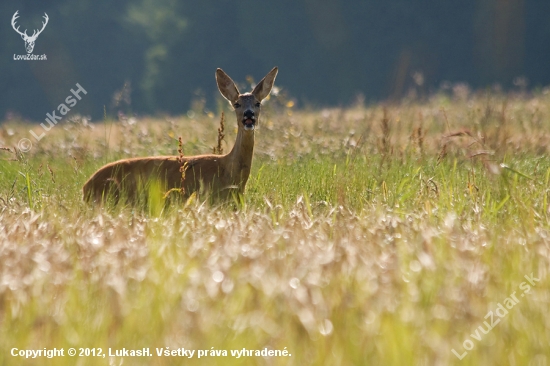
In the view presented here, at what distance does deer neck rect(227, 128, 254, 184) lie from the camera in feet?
21.6

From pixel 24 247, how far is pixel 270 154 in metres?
4.63

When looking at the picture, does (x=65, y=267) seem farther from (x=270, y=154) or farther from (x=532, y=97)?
(x=532, y=97)

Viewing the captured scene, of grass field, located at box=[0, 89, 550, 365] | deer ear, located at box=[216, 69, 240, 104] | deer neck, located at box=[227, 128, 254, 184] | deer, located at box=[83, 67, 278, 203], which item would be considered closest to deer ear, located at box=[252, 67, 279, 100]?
deer ear, located at box=[216, 69, 240, 104]

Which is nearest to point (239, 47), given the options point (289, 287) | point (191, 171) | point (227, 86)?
point (227, 86)

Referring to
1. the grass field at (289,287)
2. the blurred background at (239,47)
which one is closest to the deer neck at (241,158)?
the grass field at (289,287)

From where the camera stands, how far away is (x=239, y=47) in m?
43.2

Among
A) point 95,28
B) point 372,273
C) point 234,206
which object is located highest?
point 95,28

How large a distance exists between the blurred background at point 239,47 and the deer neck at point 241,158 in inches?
932

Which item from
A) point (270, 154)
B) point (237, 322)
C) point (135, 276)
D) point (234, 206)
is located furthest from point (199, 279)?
point (270, 154)

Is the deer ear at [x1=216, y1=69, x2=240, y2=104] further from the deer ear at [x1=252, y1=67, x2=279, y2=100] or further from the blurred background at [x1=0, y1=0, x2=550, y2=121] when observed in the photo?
the blurred background at [x1=0, y1=0, x2=550, y2=121]

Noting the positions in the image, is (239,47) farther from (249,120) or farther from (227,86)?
(249,120)

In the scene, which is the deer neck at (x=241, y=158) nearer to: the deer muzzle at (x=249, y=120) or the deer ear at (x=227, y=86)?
the deer muzzle at (x=249, y=120)

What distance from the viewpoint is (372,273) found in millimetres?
3152

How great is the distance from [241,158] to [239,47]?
122ft
